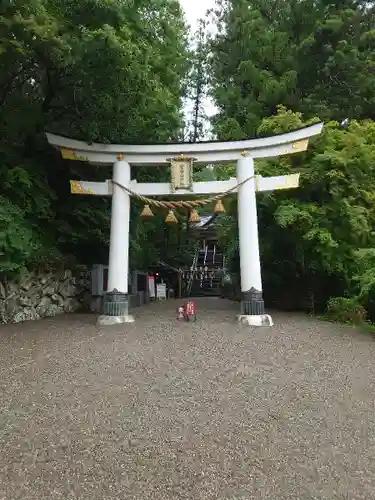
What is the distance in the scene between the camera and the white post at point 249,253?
8.12 metres

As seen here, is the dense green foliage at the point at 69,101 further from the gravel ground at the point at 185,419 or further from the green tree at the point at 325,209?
the green tree at the point at 325,209

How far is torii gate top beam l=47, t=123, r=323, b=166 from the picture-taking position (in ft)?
28.5

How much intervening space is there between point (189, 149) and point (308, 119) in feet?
20.2

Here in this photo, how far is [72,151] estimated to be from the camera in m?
8.81

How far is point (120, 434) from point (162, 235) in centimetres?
1682

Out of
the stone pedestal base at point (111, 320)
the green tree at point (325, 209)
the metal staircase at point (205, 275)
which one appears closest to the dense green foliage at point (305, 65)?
the green tree at point (325, 209)

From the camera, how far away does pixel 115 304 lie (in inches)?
324

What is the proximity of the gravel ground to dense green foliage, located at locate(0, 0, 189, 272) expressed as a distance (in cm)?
319

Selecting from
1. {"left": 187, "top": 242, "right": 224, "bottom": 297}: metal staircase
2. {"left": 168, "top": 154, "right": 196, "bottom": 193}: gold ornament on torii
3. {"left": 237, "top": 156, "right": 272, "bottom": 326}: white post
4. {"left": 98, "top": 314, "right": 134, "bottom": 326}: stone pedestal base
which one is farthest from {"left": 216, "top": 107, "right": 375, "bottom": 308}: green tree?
{"left": 187, "top": 242, "right": 224, "bottom": 297}: metal staircase

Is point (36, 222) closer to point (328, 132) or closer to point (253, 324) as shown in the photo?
point (253, 324)

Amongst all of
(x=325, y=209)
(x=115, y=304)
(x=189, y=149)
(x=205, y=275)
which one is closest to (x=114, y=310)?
(x=115, y=304)

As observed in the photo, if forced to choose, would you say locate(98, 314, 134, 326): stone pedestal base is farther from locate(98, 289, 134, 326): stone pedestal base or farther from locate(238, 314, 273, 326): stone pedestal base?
locate(238, 314, 273, 326): stone pedestal base

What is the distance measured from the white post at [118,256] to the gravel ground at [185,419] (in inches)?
58.9

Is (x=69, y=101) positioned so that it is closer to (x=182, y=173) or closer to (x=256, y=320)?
(x=182, y=173)
